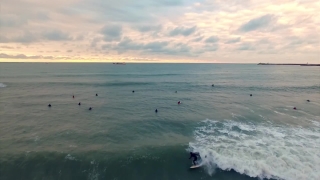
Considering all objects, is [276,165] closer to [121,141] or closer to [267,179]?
[267,179]

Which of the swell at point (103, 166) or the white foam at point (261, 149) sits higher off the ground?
the white foam at point (261, 149)

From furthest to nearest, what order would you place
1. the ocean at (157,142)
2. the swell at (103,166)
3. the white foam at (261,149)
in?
the ocean at (157,142)
the white foam at (261,149)
the swell at (103,166)

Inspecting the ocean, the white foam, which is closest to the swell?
the ocean

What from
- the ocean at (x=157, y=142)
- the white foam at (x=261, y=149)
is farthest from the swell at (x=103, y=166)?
the white foam at (x=261, y=149)

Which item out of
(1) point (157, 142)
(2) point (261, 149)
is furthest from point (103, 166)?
(2) point (261, 149)

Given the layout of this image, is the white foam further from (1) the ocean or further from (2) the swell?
(2) the swell

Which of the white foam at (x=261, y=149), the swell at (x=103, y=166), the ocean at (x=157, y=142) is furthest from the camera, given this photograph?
the ocean at (x=157, y=142)

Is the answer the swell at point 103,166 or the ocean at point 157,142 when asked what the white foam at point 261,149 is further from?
the swell at point 103,166

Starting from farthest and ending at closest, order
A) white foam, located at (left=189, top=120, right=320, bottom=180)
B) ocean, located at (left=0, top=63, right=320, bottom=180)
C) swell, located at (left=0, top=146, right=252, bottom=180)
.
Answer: ocean, located at (left=0, top=63, right=320, bottom=180) < white foam, located at (left=189, top=120, right=320, bottom=180) < swell, located at (left=0, top=146, right=252, bottom=180)
